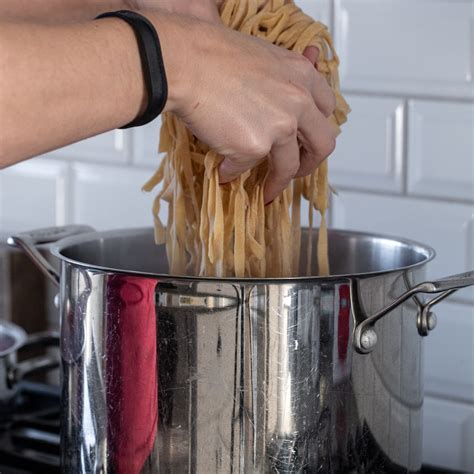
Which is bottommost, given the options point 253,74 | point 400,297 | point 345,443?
point 345,443

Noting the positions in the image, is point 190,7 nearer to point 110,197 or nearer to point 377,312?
point 377,312

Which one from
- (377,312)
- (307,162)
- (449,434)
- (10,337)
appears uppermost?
(307,162)

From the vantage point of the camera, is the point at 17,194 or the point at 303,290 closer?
the point at 303,290

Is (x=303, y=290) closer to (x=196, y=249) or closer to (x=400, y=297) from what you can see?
(x=400, y=297)

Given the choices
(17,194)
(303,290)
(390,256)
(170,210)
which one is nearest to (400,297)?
(303,290)

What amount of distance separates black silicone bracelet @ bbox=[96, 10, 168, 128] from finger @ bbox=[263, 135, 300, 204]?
13 cm

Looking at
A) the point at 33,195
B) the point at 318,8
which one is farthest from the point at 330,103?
the point at 33,195


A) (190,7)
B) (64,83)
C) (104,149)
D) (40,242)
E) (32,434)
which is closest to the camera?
(64,83)

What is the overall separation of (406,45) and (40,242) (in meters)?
0.44

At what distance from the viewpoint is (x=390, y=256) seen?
0.89 meters

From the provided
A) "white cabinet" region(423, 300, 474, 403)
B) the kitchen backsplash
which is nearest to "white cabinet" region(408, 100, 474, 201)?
the kitchen backsplash

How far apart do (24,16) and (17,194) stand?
0.66 m

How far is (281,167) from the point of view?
0.80m

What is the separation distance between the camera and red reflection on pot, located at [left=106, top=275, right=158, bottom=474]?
0.72 metres
